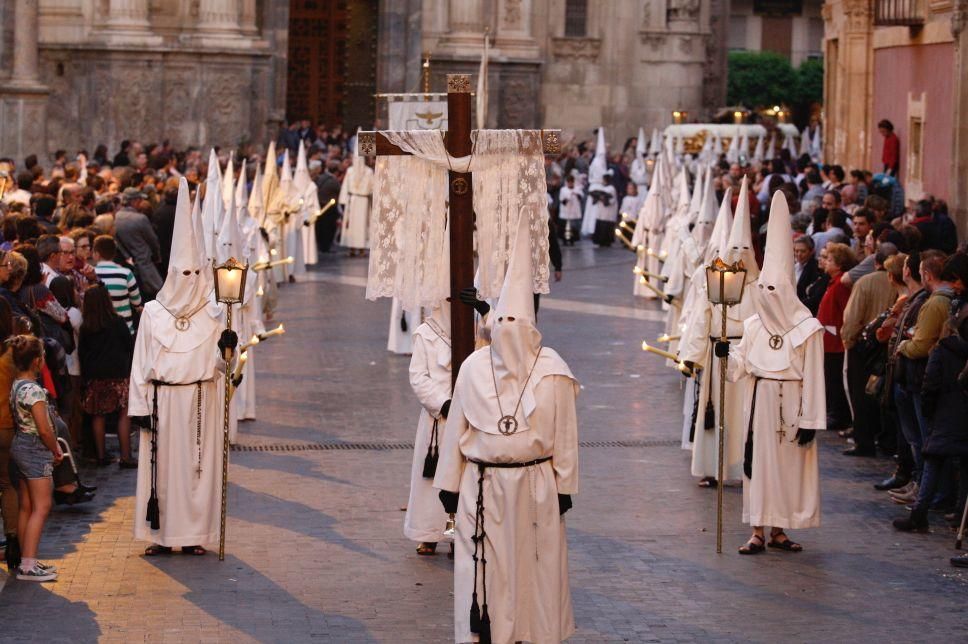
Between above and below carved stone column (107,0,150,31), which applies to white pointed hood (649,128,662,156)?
below

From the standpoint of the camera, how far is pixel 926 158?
24766 mm

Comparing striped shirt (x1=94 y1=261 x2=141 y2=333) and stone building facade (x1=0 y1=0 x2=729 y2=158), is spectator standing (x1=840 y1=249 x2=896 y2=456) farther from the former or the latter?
stone building facade (x1=0 y1=0 x2=729 y2=158)

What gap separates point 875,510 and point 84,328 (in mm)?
5928

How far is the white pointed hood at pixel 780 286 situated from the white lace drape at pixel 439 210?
1.47 meters

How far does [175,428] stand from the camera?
1186cm

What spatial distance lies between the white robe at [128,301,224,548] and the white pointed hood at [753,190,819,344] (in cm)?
348

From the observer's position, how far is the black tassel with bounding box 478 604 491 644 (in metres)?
9.17

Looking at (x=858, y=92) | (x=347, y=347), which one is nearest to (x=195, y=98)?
(x=858, y=92)

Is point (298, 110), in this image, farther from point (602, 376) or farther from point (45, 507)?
point (45, 507)

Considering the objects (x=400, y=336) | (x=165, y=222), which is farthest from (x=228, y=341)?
(x=165, y=222)

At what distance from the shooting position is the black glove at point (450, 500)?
9305 mm

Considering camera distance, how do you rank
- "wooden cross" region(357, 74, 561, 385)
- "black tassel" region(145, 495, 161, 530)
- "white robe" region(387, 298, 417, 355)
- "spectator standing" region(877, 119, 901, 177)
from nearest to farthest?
"wooden cross" region(357, 74, 561, 385), "black tassel" region(145, 495, 161, 530), "white robe" region(387, 298, 417, 355), "spectator standing" region(877, 119, 901, 177)

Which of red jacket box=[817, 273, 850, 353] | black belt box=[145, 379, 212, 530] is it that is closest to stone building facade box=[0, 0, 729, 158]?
red jacket box=[817, 273, 850, 353]

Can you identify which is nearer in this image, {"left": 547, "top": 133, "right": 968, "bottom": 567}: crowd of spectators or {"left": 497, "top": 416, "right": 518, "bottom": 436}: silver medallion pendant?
{"left": 497, "top": 416, "right": 518, "bottom": 436}: silver medallion pendant
